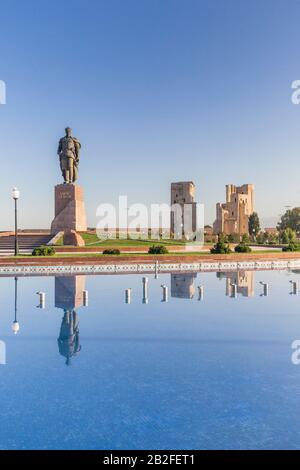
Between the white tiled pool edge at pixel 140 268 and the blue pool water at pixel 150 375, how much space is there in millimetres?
7212

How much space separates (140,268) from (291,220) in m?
Answer: 51.1

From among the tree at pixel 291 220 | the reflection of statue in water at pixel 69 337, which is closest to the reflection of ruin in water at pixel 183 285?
the reflection of statue in water at pixel 69 337

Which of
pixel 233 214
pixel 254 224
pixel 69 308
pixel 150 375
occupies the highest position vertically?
pixel 233 214

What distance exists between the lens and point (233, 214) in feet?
244

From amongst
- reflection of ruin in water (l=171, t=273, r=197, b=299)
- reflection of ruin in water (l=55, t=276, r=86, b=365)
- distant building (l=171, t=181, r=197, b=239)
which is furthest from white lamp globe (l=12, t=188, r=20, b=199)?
distant building (l=171, t=181, r=197, b=239)

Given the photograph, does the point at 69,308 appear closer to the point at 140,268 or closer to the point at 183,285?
the point at 183,285

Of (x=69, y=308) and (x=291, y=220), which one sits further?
(x=291, y=220)

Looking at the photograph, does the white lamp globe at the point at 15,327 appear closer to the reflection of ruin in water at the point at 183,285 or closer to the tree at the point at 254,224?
the reflection of ruin in water at the point at 183,285

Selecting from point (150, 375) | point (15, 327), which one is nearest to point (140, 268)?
point (15, 327)

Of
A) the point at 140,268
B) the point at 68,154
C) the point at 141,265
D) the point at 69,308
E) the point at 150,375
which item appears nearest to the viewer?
the point at 150,375

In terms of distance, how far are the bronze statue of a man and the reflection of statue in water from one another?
2500 cm

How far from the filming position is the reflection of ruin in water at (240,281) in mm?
14711
